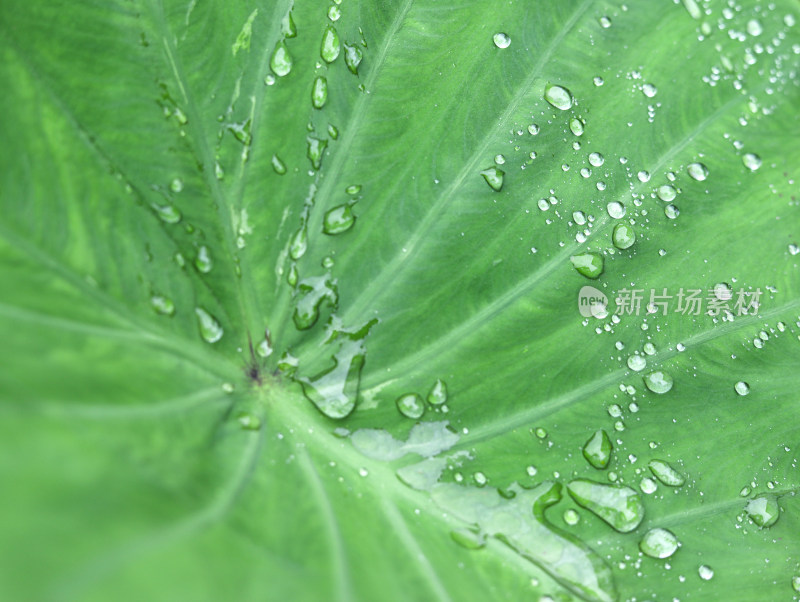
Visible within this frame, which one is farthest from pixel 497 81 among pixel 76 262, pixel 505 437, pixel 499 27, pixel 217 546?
pixel 217 546

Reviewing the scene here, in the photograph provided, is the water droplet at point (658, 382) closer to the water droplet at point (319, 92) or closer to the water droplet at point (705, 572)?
the water droplet at point (705, 572)

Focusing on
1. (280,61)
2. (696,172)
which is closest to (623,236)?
(696,172)

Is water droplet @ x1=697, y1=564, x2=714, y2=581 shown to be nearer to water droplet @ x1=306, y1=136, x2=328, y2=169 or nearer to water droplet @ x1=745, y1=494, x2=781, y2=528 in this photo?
water droplet @ x1=745, y1=494, x2=781, y2=528

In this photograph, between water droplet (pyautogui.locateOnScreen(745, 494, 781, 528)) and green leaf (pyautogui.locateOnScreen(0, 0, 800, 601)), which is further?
water droplet (pyautogui.locateOnScreen(745, 494, 781, 528))

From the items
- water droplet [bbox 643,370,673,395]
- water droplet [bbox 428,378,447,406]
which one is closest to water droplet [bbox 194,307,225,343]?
water droplet [bbox 428,378,447,406]

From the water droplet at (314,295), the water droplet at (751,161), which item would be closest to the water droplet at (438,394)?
the water droplet at (314,295)

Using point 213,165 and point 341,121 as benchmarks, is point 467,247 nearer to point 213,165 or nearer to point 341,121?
point 341,121
